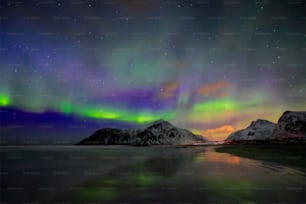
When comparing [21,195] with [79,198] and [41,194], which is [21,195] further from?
[79,198]

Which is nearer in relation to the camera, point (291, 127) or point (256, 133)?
point (291, 127)

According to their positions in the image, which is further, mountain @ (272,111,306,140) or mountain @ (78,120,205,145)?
mountain @ (78,120,205,145)

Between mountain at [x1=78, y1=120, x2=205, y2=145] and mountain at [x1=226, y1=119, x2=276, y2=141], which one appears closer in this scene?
mountain at [x1=226, y1=119, x2=276, y2=141]

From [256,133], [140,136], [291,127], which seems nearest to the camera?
[291,127]

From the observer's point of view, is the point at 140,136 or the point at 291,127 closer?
the point at 291,127

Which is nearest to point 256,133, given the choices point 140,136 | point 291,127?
point 291,127

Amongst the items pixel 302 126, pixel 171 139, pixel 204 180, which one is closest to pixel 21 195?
pixel 204 180

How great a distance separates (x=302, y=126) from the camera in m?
81.1

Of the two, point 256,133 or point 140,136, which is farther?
point 140,136

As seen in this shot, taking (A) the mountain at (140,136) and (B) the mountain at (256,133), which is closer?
(B) the mountain at (256,133)

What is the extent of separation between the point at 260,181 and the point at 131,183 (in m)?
Result: 5.17

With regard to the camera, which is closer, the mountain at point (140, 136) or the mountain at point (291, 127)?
the mountain at point (291, 127)

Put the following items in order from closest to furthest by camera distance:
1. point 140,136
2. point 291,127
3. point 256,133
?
1. point 291,127
2. point 256,133
3. point 140,136

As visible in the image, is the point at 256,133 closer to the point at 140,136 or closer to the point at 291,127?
the point at 291,127
